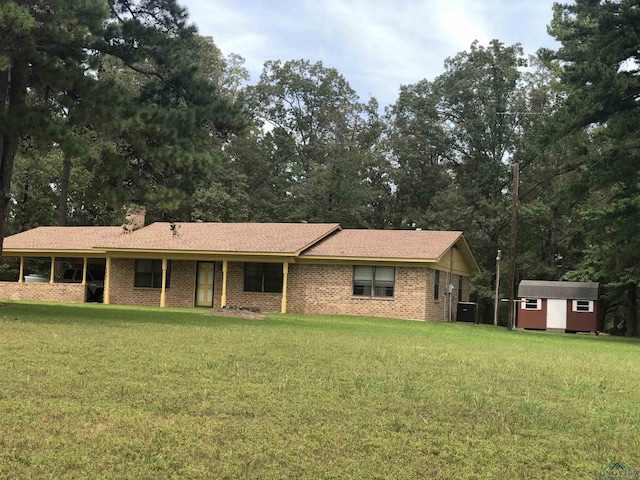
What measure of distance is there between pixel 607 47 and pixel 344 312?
1224 cm

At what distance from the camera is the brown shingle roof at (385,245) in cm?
2422

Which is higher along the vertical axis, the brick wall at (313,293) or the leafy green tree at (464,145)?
the leafy green tree at (464,145)

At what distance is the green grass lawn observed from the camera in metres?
4.41

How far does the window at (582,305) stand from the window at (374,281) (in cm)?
989

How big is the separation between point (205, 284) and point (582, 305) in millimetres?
16150

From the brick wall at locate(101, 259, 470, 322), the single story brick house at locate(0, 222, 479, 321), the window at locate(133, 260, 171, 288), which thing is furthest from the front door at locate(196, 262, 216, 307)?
the window at locate(133, 260, 171, 288)

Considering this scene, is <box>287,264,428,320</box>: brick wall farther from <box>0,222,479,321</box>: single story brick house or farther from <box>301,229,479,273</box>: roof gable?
<box>301,229,479,273</box>: roof gable

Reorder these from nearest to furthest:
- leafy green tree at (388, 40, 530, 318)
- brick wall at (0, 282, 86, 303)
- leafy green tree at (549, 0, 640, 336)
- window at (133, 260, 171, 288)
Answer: leafy green tree at (549, 0, 640, 336) → window at (133, 260, 171, 288) → brick wall at (0, 282, 86, 303) → leafy green tree at (388, 40, 530, 318)

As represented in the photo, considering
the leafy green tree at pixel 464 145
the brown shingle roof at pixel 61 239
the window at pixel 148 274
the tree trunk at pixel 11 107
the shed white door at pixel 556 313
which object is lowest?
the shed white door at pixel 556 313

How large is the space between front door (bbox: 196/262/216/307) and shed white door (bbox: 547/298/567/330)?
14708 millimetres

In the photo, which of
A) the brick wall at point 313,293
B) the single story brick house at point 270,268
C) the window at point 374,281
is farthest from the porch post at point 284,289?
the window at point 374,281

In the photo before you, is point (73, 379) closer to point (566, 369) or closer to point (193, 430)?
point (193, 430)

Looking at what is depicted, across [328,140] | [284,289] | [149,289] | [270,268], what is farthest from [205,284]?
[328,140]

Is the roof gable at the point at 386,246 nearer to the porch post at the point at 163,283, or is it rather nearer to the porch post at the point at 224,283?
the porch post at the point at 224,283
